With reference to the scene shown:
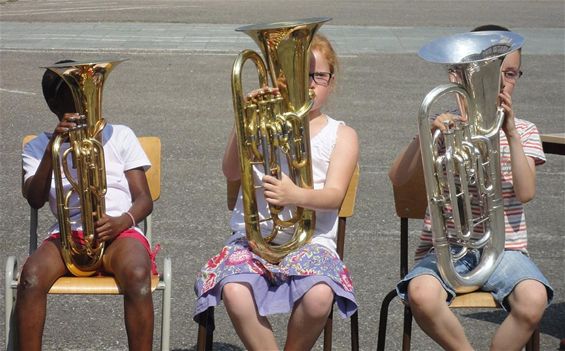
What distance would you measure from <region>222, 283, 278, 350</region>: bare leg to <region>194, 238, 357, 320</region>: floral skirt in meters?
0.02

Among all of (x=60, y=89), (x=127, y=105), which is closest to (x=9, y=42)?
(x=127, y=105)

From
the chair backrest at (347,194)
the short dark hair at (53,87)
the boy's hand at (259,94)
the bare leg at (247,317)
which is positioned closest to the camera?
the boy's hand at (259,94)

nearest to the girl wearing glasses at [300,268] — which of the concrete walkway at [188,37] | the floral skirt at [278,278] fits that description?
the floral skirt at [278,278]

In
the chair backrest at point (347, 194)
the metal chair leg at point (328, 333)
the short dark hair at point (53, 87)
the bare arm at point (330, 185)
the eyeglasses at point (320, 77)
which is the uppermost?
the eyeglasses at point (320, 77)

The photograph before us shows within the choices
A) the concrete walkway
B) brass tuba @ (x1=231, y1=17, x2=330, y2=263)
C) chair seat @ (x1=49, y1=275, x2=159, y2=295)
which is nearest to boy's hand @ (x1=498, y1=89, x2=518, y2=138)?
brass tuba @ (x1=231, y1=17, x2=330, y2=263)

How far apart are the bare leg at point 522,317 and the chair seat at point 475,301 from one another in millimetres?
79

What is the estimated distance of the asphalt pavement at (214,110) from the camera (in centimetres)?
490

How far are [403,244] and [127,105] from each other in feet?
19.6

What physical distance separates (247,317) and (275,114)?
2.28 ft

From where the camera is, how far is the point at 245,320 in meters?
3.55

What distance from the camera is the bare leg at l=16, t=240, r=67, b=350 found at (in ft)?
11.9

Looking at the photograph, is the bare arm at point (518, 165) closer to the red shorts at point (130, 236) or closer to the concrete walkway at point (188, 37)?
the red shorts at point (130, 236)

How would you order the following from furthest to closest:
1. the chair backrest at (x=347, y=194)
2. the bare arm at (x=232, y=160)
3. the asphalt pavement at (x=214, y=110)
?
the asphalt pavement at (x=214, y=110) → the chair backrest at (x=347, y=194) → the bare arm at (x=232, y=160)

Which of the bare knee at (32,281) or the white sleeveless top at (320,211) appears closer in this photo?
the bare knee at (32,281)
